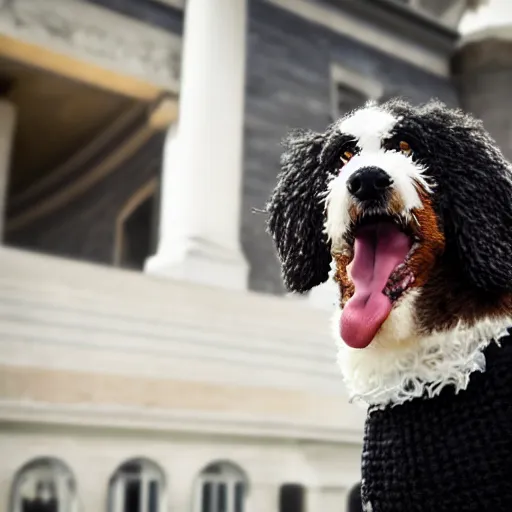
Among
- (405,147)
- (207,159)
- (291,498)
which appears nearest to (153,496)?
(291,498)

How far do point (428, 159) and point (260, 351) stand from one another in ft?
5.98

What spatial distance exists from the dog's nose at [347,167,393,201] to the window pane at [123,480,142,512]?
5.83 ft

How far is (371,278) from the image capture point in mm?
769

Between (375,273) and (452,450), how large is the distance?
19 centimetres

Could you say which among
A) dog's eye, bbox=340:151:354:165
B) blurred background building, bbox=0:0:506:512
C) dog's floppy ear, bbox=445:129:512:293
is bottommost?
dog's floppy ear, bbox=445:129:512:293

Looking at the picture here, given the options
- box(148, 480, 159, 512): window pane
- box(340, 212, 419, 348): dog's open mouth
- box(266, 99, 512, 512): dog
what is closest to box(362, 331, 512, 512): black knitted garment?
box(266, 99, 512, 512): dog

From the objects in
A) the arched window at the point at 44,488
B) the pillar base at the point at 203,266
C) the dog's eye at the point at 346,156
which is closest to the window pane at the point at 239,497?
the arched window at the point at 44,488

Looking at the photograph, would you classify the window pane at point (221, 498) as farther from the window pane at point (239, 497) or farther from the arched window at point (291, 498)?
the arched window at point (291, 498)

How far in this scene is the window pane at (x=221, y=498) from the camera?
2.44 meters

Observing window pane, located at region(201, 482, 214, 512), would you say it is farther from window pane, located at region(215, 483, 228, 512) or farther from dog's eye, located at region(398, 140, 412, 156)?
dog's eye, located at region(398, 140, 412, 156)

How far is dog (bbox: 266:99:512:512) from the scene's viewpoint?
741 millimetres

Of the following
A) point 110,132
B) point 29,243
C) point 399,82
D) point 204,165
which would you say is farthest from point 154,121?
point 29,243

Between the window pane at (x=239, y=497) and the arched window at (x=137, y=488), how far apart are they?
0.84ft

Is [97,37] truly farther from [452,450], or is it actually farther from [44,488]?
[452,450]
